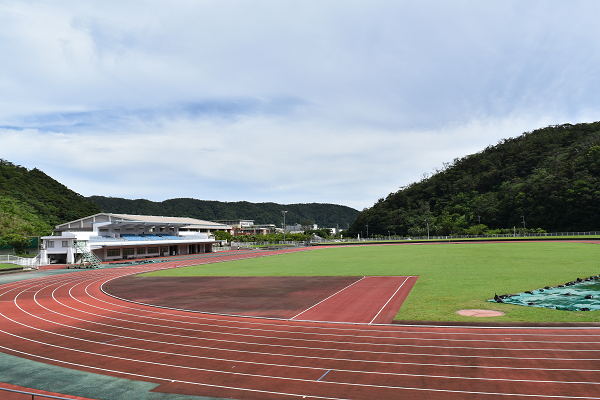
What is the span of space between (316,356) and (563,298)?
12.5m

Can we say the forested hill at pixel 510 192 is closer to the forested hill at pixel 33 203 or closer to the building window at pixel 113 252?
the building window at pixel 113 252

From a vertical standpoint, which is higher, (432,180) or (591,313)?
(432,180)

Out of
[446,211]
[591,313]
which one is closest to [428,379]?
[591,313]

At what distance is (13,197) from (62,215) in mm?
10288

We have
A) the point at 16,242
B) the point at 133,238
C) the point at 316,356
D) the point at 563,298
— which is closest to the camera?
the point at 316,356

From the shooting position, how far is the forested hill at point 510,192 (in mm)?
94625

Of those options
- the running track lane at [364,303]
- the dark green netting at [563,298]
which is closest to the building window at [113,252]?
the running track lane at [364,303]

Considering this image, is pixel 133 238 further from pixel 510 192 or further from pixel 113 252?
pixel 510 192

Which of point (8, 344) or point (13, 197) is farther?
point (13, 197)

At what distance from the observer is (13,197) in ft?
254

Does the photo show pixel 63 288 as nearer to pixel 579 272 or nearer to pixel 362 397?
pixel 362 397

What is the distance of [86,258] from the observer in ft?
155

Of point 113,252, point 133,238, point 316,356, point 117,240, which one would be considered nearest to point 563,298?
point 316,356

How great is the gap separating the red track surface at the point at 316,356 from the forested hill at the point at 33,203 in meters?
58.2
